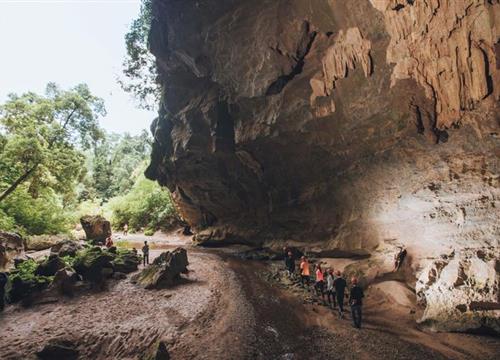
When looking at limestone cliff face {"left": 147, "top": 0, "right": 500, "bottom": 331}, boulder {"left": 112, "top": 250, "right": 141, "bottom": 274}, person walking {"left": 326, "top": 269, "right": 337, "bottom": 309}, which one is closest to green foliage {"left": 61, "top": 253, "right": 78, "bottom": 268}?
boulder {"left": 112, "top": 250, "right": 141, "bottom": 274}

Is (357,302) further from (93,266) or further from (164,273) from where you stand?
(93,266)

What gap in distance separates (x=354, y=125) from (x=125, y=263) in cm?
1523

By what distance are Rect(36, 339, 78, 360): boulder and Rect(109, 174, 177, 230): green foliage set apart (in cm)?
3101

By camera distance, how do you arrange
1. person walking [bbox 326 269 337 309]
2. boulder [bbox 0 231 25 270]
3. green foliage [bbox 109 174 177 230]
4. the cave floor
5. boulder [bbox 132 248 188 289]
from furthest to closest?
green foliage [bbox 109 174 177 230] → boulder [bbox 0 231 25 270] → boulder [bbox 132 248 188 289] → person walking [bbox 326 269 337 309] → the cave floor

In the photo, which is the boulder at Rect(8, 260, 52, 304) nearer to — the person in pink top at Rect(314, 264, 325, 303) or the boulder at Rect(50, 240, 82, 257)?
the boulder at Rect(50, 240, 82, 257)

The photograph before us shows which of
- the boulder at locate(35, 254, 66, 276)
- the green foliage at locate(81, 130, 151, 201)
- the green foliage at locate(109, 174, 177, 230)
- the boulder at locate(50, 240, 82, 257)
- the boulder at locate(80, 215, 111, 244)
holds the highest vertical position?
the green foliage at locate(81, 130, 151, 201)

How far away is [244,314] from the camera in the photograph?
11492mm

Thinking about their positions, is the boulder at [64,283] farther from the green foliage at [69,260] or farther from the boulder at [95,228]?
the boulder at [95,228]

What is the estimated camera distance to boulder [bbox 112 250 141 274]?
58.1ft

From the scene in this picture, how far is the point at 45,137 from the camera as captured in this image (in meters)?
27.1

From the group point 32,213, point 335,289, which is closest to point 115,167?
point 32,213

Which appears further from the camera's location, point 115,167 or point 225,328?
point 115,167

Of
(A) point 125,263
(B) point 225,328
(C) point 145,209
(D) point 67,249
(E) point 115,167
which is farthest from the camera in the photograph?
(E) point 115,167

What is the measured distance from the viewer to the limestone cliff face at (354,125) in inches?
441
